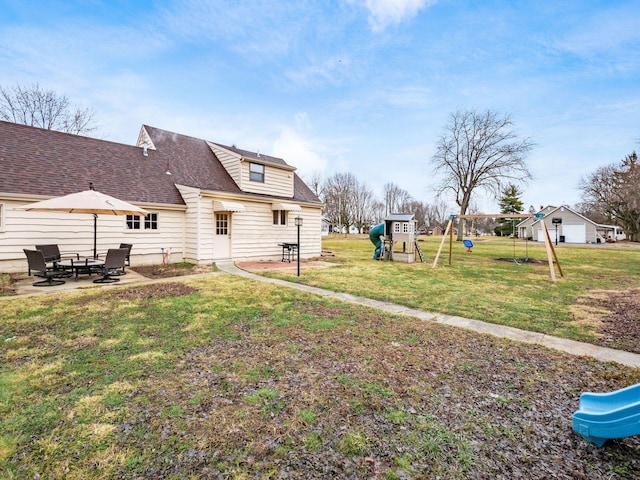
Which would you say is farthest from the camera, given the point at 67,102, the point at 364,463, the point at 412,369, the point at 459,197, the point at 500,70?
the point at 459,197

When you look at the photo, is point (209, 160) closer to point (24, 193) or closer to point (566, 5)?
point (24, 193)

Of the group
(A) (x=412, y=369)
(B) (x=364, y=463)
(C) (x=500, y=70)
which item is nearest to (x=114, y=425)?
(B) (x=364, y=463)

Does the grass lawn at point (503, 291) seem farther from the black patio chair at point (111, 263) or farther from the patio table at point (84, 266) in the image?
the patio table at point (84, 266)

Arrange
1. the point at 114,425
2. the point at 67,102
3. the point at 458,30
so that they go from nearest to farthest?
the point at 114,425, the point at 458,30, the point at 67,102

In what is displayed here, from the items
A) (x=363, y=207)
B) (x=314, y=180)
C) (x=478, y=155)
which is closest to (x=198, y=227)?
(x=478, y=155)

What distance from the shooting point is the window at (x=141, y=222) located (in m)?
11.2

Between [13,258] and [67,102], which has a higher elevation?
[67,102]

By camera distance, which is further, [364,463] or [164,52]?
[164,52]

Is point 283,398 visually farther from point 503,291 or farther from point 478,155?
point 478,155

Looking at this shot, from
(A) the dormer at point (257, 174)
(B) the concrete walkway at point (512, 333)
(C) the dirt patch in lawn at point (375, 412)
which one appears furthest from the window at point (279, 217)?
(C) the dirt patch in lawn at point (375, 412)

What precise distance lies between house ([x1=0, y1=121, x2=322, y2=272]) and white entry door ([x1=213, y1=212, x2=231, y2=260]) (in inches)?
1.7

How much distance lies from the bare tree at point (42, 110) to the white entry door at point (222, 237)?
1796 centimetres

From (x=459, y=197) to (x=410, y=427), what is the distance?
35.2 m

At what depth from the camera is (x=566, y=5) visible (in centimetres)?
920
